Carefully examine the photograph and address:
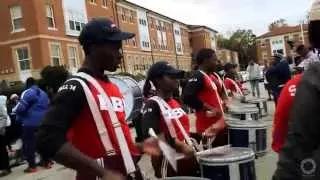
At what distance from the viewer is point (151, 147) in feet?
10.9

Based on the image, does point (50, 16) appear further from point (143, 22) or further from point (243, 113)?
point (243, 113)

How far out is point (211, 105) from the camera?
6270 mm

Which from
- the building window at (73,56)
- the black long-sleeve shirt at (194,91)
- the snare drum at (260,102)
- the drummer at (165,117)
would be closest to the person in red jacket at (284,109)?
the drummer at (165,117)

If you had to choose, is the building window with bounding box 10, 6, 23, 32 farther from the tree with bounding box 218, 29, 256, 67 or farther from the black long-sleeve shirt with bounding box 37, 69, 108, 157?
the tree with bounding box 218, 29, 256, 67

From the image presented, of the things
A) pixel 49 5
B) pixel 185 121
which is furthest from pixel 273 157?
pixel 49 5

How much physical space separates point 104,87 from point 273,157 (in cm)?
658

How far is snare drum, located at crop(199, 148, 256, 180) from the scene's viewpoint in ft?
14.3

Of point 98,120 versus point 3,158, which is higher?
point 98,120

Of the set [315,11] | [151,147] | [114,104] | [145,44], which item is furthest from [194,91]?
[145,44]

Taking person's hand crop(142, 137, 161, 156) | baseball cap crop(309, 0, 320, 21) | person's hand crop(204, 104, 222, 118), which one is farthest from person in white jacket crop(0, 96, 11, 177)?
baseball cap crop(309, 0, 320, 21)

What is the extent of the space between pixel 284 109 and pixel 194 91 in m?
3.46

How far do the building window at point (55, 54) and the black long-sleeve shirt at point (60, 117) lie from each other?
133ft

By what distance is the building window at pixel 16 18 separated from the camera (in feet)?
138

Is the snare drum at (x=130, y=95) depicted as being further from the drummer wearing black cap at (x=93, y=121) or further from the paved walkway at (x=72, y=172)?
the drummer wearing black cap at (x=93, y=121)
